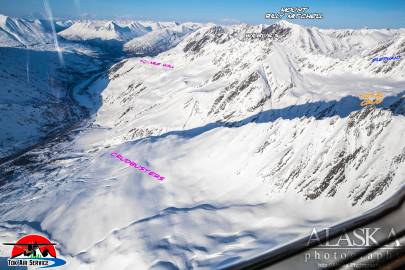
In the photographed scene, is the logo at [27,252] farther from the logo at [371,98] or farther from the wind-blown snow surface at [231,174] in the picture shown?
the logo at [371,98]

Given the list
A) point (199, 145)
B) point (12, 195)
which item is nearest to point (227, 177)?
point (199, 145)

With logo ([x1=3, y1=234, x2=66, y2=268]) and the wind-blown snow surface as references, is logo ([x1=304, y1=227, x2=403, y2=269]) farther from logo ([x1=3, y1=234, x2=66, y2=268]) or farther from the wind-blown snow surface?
logo ([x1=3, y1=234, x2=66, y2=268])

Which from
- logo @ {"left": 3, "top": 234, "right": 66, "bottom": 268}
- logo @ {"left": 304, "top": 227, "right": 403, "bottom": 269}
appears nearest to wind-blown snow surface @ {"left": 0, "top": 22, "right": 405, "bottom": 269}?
logo @ {"left": 304, "top": 227, "right": 403, "bottom": 269}

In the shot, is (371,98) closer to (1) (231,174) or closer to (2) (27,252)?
(1) (231,174)

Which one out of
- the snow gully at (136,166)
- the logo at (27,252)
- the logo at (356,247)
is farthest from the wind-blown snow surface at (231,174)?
the logo at (27,252)

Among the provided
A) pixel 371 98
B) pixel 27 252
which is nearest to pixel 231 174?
pixel 371 98

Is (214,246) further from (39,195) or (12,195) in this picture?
(12,195)
